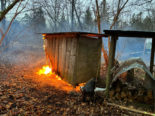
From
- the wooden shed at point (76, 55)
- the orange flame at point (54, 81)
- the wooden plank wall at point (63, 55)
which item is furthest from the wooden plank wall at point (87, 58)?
the orange flame at point (54, 81)

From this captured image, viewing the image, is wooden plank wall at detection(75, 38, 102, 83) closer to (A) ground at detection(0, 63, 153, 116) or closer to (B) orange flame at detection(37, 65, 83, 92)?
→ (B) orange flame at detection(37, 65, 83, 92)

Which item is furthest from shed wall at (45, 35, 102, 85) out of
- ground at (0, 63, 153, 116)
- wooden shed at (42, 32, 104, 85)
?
ground at (0, 63, 153, 116)

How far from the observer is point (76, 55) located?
5.83 m

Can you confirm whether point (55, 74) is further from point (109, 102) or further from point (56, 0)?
point (56, 0)

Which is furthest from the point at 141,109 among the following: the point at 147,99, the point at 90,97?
the point at 90,97

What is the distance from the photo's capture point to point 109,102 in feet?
13.8

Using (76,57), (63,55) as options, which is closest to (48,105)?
(76,57)

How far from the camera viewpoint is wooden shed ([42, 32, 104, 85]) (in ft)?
19.4

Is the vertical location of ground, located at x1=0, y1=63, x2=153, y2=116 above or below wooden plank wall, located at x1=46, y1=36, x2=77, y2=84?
below

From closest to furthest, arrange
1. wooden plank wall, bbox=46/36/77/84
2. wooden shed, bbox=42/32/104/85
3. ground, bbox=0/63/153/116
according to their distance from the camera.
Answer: ground, bbox=0/63/153/116, wooden shed, bbox=42/32/104/85, wooden plank wall, bbox=46/36/77/84

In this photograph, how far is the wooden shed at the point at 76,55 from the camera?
5.91 meters

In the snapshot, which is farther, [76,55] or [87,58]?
→ [87,58]

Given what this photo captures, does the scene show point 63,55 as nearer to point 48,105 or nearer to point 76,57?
point 76,57

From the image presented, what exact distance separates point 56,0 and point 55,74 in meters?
10.6
